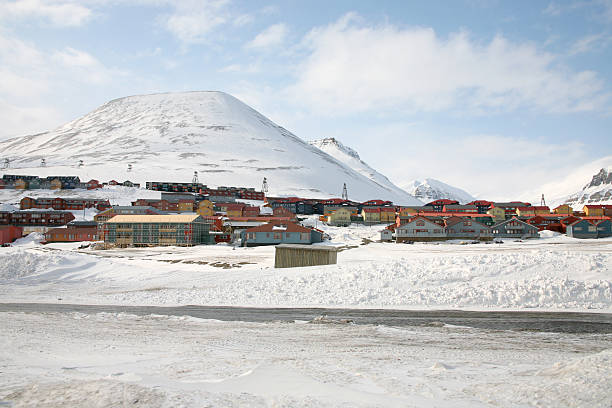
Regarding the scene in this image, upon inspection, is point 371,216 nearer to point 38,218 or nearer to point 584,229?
point 584,229

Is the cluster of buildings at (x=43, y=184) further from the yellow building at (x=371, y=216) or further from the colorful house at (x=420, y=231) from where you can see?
the colorful house at (x=420, y=231)

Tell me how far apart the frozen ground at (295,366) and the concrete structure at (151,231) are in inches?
2251

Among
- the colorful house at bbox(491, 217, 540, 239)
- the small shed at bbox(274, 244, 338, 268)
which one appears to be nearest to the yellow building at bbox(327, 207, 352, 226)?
the colorful house at bbox(491, 217, 540, 239)

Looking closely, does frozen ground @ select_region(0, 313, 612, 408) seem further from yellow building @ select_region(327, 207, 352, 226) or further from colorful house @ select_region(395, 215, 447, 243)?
yellow building @ select_region(327, 207, 352, 226)

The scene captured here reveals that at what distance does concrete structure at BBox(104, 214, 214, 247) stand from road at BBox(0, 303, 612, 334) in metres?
50.9

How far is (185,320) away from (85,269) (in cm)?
2044

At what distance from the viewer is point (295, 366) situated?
951cm

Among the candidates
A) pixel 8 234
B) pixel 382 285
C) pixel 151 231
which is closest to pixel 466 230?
pixel 151 231

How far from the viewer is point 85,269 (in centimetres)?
3325

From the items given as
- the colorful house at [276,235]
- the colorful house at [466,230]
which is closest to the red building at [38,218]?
the colorful house at [276,235]

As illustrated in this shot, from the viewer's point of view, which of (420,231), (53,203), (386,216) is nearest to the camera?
(420,231)

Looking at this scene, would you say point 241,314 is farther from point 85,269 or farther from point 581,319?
point 85,269

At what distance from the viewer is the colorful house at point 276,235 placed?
69812 mm

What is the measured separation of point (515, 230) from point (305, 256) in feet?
214
